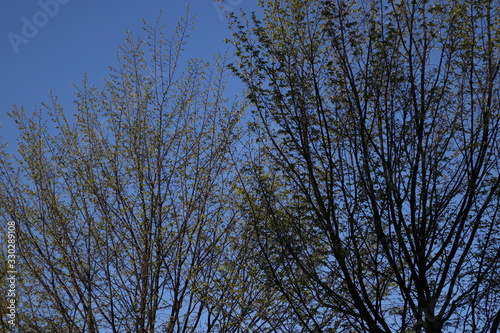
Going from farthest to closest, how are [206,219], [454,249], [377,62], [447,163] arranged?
[206,219] < [377,62] < [447,163] < [454,249]

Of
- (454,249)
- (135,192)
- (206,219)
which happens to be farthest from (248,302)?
(454,249)

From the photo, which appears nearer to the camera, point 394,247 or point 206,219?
point 394,247

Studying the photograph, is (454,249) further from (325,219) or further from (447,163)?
(325,219)

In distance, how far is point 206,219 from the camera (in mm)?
8227

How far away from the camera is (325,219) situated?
207 inches

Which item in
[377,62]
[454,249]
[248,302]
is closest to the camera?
[454,249]

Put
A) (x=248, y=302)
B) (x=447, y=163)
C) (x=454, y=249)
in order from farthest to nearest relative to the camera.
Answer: (x=248, y=302) → (x=447, y=163) → (x=454, y=249)

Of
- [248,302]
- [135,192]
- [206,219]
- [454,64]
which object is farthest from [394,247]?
[135,192]

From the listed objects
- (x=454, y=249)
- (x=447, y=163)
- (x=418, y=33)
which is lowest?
(x=454, y=249)

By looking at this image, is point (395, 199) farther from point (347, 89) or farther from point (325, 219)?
point (347, 89)

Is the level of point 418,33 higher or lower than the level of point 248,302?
higher

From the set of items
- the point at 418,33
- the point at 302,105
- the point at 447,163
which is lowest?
the point at 447,163

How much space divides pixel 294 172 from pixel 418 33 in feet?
7.24

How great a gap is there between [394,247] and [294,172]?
1282 millimetres
